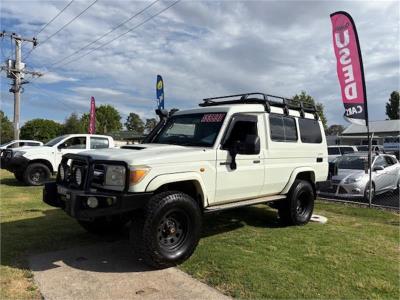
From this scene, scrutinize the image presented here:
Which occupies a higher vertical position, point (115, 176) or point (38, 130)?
point (38, 130)

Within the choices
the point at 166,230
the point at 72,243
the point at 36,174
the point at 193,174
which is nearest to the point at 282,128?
the point at 193,174

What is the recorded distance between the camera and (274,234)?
7066 millimetres

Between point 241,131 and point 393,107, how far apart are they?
68237 millimetres

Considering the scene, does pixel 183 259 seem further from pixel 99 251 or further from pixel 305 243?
pixel 305 243

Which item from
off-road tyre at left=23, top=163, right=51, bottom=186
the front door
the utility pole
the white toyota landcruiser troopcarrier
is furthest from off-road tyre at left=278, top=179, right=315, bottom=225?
the utility pole

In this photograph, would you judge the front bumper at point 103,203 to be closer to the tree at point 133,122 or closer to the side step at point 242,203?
the side step at point 242,203

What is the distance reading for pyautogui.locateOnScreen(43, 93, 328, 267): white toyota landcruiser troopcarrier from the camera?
16.4 ft

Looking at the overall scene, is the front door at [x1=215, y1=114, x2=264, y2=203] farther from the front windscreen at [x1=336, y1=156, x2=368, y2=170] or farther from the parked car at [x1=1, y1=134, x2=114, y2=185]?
the parked car at [x1=1, y1=134, x2=114, y2=185]

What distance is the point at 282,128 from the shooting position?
738 centimetres

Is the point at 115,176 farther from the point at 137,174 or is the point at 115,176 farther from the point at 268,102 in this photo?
the point at 268,102

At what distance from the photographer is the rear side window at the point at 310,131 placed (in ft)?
26.2

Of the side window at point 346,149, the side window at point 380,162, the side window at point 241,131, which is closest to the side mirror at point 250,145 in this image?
the side window at point 241,131

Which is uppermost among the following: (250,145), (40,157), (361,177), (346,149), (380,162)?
(346,149)

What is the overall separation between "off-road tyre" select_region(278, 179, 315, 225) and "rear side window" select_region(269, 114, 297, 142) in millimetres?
855
